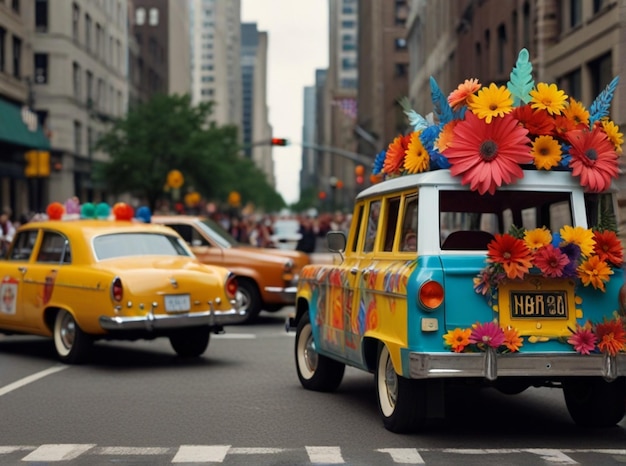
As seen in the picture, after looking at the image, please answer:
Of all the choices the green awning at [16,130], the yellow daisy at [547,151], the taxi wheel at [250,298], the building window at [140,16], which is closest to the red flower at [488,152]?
the yellow daisy at [547,151]

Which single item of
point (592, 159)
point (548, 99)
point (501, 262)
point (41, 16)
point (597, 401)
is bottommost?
point (597, 401)

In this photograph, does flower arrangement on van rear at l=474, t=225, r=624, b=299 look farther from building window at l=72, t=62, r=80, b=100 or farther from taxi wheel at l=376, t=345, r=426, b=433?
building window at l=72, t=62, r=80, b=100

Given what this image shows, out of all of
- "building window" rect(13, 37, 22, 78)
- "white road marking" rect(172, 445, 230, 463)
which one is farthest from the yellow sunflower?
"building window" rect(13, 37, 22, 78)

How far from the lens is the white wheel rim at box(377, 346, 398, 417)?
356 inches

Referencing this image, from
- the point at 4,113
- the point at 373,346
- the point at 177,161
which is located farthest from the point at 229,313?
the point at 177,161

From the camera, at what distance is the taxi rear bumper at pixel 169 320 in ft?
44.0

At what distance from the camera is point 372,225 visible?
10.3 meters

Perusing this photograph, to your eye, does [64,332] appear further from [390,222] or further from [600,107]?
[600,107]

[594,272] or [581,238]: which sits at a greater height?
[581,238]

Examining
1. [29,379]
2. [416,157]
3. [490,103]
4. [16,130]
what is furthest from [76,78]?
[490,103]

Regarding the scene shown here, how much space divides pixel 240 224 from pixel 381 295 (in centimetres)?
3589

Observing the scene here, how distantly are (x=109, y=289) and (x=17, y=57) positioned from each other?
151ft

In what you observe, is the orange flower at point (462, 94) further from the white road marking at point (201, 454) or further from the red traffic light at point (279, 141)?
the red traffic light at point (279, 141)

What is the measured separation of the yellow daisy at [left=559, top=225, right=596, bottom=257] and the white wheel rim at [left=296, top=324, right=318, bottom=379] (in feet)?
12.5
